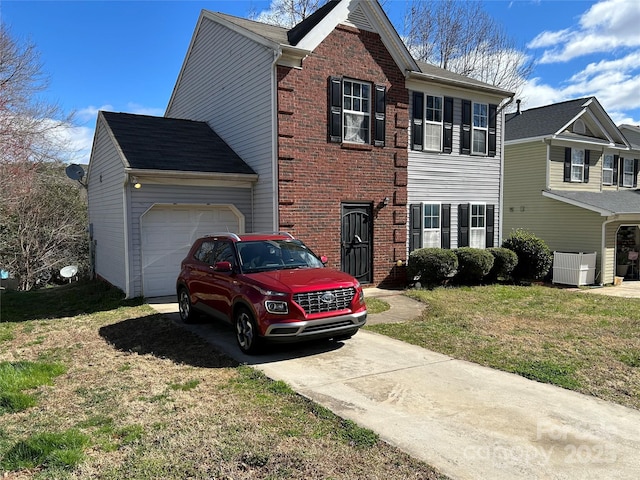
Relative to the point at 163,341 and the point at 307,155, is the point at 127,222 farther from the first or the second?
the point at 307,155

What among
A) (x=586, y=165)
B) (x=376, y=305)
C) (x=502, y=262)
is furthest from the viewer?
(x=586, y=165)

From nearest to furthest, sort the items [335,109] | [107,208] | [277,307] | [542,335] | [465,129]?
[277,307]
[542,335]
[335,109]
[107,208]
[465,129]

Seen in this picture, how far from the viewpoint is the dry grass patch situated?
3.46 metres

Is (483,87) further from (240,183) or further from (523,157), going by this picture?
(240,183)

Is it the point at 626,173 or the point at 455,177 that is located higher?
the point at 626,173

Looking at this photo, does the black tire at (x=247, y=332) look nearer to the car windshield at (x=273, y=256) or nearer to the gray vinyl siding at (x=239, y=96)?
the car windshield at (x=273, y=256)

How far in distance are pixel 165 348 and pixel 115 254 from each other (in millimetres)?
6785

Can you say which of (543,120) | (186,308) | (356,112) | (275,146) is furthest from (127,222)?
(543,120)

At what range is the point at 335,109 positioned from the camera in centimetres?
1197

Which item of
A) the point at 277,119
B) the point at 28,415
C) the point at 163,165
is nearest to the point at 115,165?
the point at 163,165

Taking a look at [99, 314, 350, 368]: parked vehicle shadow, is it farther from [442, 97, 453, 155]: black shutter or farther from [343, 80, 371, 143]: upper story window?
[442, 97, 453, 155]: black shutter

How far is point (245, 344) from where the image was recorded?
21.6ft

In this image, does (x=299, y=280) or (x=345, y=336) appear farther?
(x=345, y=336)

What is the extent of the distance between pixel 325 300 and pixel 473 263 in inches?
345
